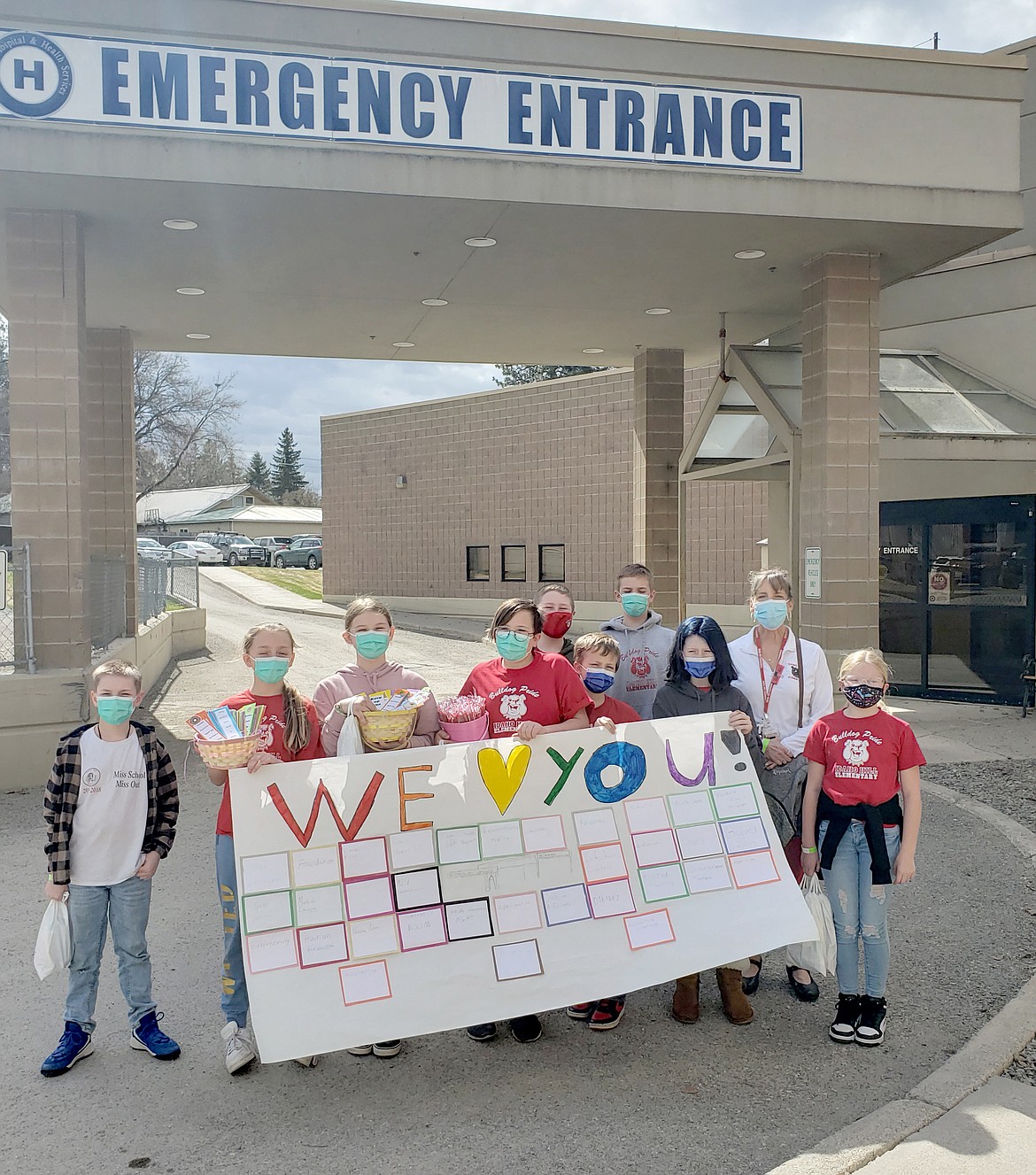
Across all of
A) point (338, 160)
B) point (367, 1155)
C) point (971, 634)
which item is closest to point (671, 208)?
point (338, 160)

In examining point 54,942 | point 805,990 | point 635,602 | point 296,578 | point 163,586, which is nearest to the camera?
point 54,942

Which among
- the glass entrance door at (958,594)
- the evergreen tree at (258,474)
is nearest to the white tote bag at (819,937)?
the glass entrance door at (958,594)

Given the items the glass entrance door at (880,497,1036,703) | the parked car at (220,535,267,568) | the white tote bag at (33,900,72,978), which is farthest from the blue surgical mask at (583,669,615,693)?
the parked car at (220,535,267,568)

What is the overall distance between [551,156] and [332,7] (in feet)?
7.27

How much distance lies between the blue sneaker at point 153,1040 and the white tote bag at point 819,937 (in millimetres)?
2843

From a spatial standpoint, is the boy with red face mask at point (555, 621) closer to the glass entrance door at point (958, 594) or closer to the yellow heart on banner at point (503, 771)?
the yellow heart on banner at point (503, 771)

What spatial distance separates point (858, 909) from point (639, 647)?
1.91 metres

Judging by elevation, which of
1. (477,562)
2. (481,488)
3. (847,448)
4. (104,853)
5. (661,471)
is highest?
(481,488)

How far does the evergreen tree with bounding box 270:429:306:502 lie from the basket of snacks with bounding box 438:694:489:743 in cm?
11136

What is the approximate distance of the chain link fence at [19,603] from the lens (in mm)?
9250

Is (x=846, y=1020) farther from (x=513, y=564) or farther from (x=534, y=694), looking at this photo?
(x=513, y=564)

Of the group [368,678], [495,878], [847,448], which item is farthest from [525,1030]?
[847,448]

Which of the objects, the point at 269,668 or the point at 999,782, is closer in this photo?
the point at 269,668

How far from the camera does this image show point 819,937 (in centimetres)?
468
